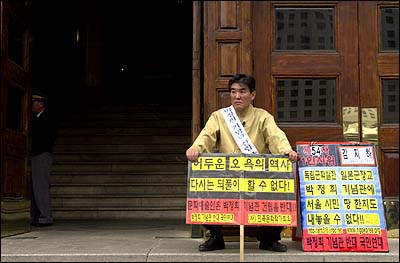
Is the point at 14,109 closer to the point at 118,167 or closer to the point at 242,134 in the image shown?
the point at 242,134

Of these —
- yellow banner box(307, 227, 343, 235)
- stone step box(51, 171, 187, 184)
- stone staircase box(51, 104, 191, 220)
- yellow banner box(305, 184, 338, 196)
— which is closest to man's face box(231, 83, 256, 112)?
yellow banner box(305, 184, 338, 196)

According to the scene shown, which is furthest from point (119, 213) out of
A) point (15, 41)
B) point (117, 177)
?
point (15, 41)

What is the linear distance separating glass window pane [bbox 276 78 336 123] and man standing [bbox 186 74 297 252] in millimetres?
710

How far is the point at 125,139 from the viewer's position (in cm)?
1238

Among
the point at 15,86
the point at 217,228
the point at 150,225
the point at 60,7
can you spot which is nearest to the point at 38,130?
the point at 15,86

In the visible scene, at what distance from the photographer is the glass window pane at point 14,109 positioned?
23.4 feet

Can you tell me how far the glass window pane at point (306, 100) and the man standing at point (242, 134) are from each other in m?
0.71

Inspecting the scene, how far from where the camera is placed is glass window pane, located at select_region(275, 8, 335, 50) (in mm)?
6699

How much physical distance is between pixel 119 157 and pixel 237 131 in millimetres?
6063

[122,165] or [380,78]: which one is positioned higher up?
[380,78]

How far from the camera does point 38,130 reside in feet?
27.9

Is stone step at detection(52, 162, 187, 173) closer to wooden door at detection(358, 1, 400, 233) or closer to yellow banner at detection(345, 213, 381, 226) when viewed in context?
wooden door at detection(358, 1, 400, 233)

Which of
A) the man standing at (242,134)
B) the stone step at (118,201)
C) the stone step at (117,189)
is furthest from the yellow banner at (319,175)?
the stone step at (117,189)

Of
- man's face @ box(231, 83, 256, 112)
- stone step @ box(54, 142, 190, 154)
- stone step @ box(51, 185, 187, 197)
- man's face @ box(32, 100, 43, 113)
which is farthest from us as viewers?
stone step @ box(54, 142, 190, 154)
